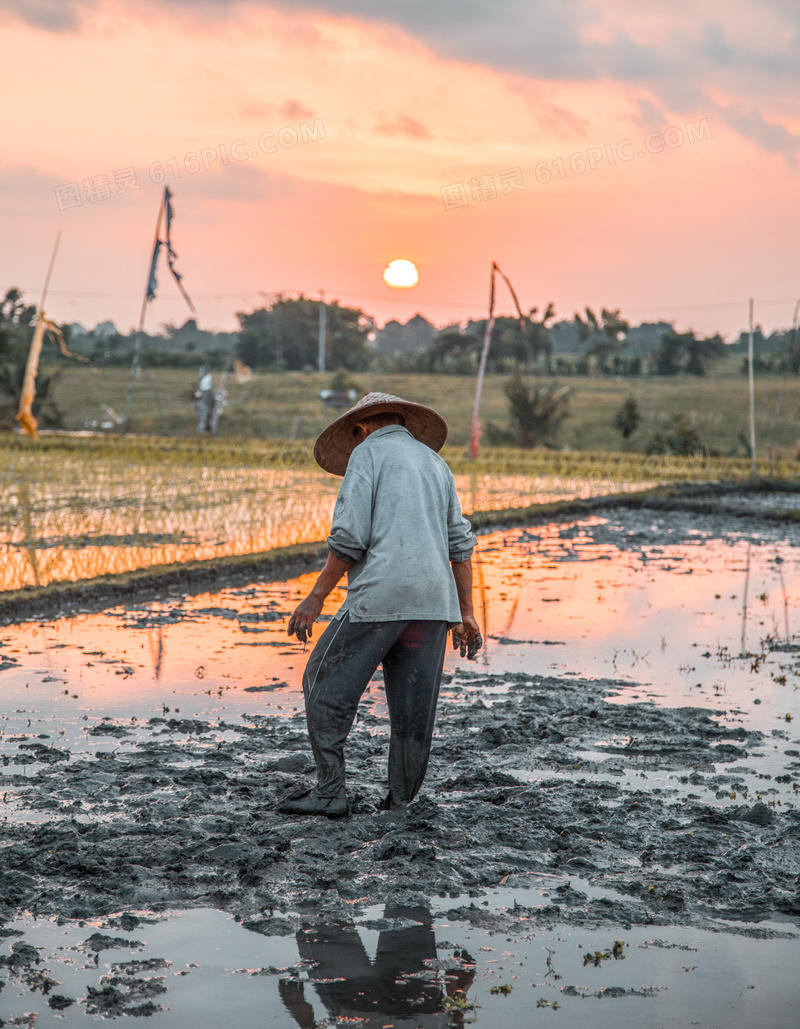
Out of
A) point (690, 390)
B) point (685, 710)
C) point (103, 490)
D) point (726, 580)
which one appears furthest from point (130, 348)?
point (685, 710)

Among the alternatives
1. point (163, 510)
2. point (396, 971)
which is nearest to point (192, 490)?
point (163, 510)

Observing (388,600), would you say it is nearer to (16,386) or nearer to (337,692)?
(337,692)

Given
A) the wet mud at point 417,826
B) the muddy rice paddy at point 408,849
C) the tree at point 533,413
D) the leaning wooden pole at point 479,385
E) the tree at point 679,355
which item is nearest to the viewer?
the muddy rice paddy at point 408,849

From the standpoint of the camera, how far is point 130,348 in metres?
59.4

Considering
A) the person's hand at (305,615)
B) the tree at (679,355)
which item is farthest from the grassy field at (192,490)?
the tree at (679,355)

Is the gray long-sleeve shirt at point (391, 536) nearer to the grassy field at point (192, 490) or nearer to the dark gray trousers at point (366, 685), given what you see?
the dark gray trousers at point (366, 685)

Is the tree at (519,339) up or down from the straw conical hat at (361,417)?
up

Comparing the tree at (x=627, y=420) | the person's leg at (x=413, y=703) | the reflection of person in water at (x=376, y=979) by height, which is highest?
the tree at (x=627, y=420)

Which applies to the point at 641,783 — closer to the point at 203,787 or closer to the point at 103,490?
the point at 203,787

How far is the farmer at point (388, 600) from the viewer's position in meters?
3.74

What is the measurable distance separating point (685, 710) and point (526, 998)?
2942mm

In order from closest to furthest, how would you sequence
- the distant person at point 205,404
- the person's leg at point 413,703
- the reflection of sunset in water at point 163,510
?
the person's leg at point 413,703 → the reflection of sunset in water at point 163,510 → the distant person at point 205,404

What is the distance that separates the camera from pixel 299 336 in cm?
5881

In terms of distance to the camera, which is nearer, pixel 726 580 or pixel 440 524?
pixel 440 524
